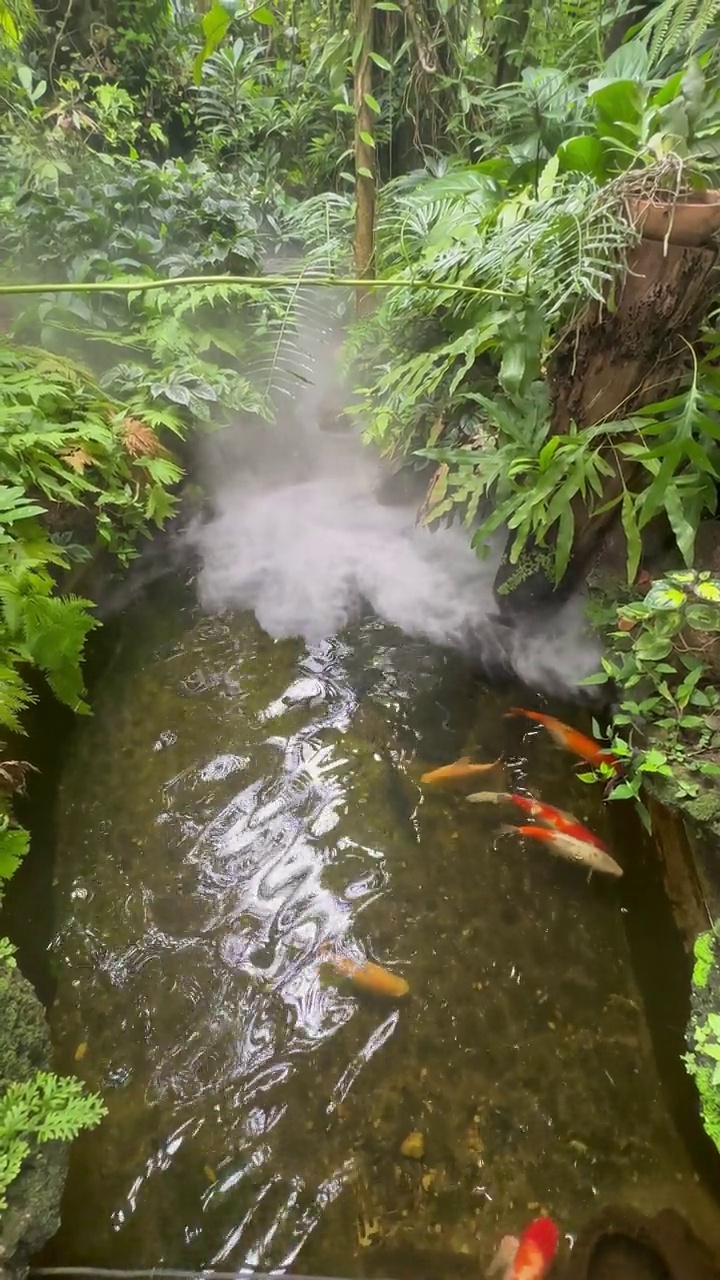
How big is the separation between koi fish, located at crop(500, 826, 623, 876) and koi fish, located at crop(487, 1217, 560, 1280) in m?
1.17

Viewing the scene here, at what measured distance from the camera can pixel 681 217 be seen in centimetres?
220

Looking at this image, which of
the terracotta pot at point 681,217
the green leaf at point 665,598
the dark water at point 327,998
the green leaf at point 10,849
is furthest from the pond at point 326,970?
the terracotta pot at point 681,217

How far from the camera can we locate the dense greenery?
2.50 meters

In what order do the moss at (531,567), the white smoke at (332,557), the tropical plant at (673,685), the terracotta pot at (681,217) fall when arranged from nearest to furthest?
the terracotta pot at (681,217) → the tropical plant at (673,685) → the moss at (531,567) → the white smoke at (332,557)

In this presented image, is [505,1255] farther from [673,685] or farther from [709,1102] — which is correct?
[673,685]

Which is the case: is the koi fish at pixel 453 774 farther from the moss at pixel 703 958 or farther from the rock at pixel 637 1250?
the rock at pixel 637 1250

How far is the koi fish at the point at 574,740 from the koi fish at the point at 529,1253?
5.17ft

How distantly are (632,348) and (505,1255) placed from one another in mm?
3051

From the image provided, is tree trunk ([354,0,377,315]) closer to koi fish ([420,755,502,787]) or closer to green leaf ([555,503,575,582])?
green leaf ([555,503,575,582])

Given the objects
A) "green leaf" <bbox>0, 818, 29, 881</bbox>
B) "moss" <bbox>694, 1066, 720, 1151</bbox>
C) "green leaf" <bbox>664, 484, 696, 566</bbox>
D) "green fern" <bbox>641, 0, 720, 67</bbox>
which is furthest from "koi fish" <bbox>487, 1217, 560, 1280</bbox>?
"green fern" <bbox>641, 0, 720, 67</bbox>

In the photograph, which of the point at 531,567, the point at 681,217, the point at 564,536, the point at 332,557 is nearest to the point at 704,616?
the point at 564,536

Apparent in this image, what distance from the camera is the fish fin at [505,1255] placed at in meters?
1.85

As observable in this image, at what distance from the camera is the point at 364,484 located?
509 cm

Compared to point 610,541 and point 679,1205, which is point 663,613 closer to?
point 610,541
